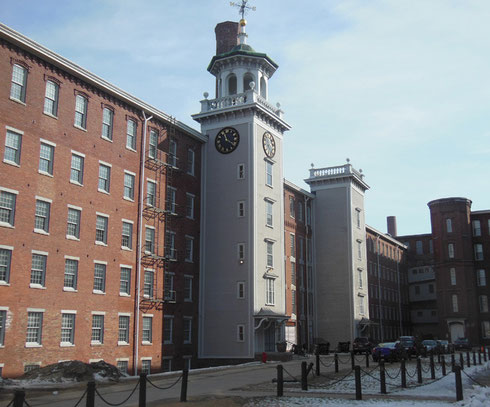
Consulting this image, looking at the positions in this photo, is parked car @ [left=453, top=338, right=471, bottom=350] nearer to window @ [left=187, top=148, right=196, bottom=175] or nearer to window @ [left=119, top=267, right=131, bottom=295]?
window @ [left=187, top=148, right=196, bottom=175]

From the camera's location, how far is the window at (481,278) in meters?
84.0

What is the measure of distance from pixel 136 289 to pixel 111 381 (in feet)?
38.2

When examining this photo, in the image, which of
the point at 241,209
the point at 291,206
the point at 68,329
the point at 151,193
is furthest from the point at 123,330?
the point at 291,206

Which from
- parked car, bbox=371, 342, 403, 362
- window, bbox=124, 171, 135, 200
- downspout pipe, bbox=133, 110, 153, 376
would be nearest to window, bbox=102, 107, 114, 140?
window, bbox=124, 171, 135, 200

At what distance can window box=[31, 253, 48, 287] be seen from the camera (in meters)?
31.8

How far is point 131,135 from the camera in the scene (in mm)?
40312

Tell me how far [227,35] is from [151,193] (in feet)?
68.7

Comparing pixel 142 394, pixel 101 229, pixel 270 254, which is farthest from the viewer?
pixel 270 254

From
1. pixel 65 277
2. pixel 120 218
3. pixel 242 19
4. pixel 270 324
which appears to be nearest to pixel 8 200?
pixel 65 277

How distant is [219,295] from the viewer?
4575 cm

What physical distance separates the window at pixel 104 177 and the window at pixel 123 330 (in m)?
8.21

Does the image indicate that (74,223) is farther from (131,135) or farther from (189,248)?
(189,248)

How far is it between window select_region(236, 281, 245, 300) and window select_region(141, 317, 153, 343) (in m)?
8.00

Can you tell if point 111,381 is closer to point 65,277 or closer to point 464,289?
point 65,277
